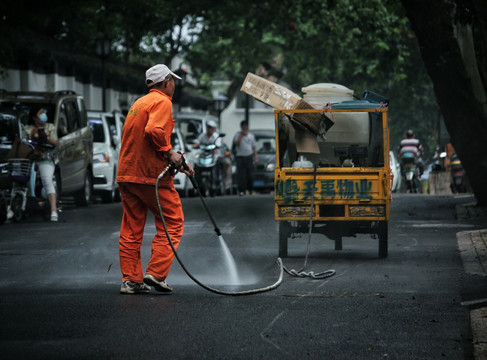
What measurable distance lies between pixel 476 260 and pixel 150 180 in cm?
438

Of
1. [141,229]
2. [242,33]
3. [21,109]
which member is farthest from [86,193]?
[242,33]

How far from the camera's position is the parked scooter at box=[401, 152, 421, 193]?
32000 mm

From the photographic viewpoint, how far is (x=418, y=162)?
33.5 meters

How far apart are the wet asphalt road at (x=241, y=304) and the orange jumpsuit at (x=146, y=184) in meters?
0.29

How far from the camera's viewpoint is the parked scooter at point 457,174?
31.0m

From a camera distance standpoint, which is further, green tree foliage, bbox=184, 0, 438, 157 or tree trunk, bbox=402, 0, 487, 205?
green tree foliage, bbox=184, 0, 438, 157

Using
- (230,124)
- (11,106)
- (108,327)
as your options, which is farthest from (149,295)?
(230,124)

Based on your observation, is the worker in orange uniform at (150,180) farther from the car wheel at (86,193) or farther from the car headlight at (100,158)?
the car headlight at (100,158)

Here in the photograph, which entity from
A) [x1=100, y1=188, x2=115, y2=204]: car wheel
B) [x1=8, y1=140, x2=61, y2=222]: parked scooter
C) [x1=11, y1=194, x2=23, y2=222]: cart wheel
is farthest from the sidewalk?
[x1=100, y1=188, x2=115, y2=204]: car wheel

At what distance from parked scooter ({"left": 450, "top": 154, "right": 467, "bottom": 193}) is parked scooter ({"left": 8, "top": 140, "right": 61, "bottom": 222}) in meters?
14.7

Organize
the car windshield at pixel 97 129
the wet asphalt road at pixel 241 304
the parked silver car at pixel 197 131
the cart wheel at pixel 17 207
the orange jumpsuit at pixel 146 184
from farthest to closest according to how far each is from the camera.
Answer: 1. the parked silver car at pixel 197 131
2. the car windshield at pixel 97 129
3. the cart wheel at pixel 17 207
4. the orange jumpsuit at pixel 146 184
5. the wet asphalt road at pixel 241 304

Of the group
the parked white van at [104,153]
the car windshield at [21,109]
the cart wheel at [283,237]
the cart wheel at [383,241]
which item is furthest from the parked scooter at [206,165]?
the cart wheel at [383,241]

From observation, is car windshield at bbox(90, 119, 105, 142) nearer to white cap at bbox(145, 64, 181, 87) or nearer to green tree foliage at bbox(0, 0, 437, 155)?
green tree foliage at bbox(0, 0, 437, 155)

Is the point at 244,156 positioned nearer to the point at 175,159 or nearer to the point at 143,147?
the point at 143,147
